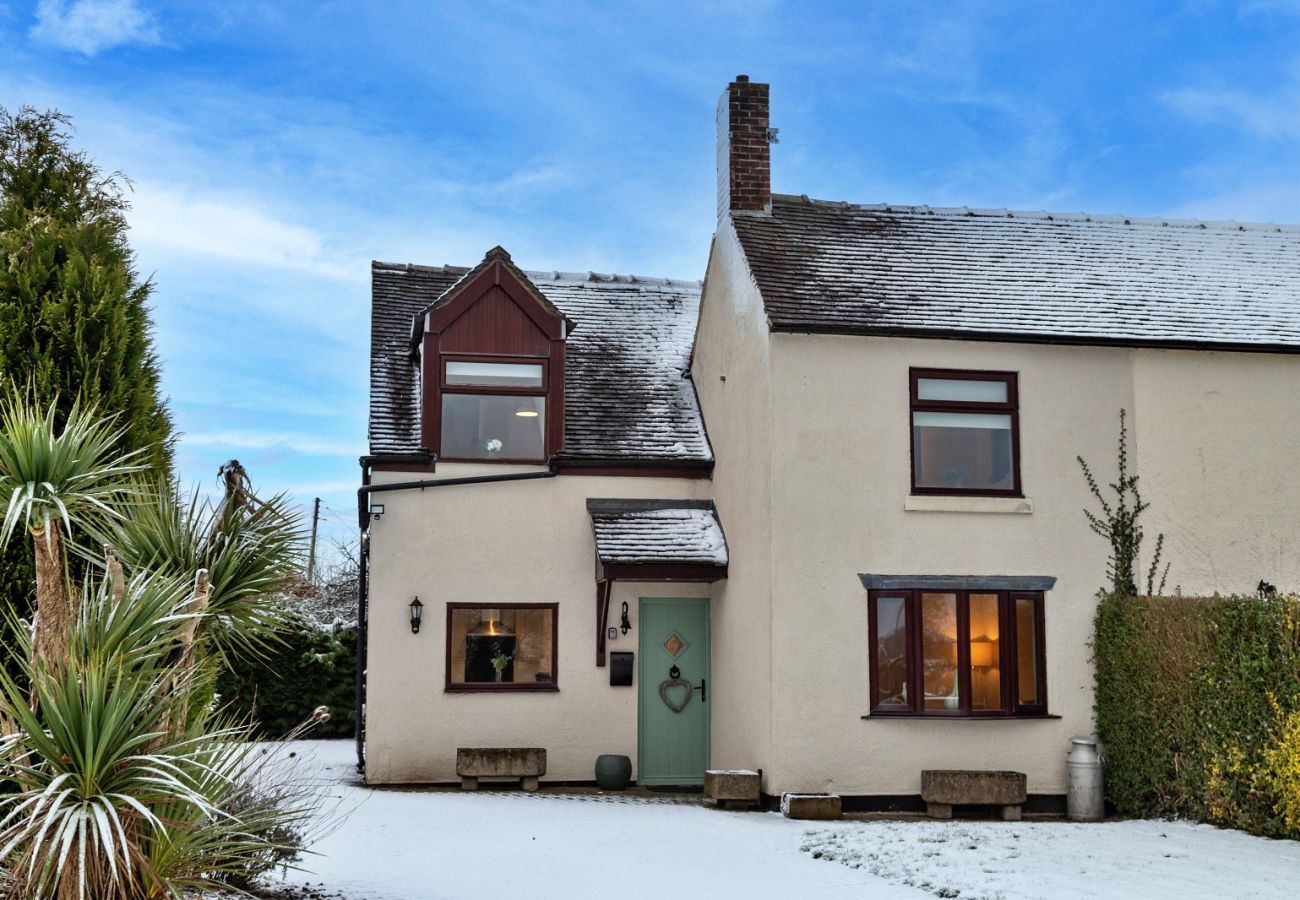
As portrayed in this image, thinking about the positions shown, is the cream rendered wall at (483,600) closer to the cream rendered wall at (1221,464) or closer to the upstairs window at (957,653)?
the upstairs window at (957,653)

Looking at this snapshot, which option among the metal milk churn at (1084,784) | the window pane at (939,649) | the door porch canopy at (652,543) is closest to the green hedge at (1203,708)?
the metal milk churn at (1084,784)

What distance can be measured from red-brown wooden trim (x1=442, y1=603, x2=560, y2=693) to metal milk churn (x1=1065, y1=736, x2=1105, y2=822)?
21.7 feet

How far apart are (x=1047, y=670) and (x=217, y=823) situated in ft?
34.9

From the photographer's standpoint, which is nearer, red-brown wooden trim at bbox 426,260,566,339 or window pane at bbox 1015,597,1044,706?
window pane at bbox 1015,597,1044,706

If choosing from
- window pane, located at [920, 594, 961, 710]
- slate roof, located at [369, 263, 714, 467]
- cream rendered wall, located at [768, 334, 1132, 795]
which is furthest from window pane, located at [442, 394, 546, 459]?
window pane, located at [920, 594, 961, 710]

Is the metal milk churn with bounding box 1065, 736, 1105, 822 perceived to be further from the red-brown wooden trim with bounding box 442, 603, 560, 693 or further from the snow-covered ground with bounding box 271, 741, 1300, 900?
the red-brown wooden trim with bounding box 442, 603, 560, 693

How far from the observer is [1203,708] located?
41.1 feet

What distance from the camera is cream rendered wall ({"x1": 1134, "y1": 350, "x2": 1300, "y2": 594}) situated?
49.5 ft

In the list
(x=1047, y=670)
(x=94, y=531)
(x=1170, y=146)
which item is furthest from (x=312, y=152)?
(x=1170, y=146)

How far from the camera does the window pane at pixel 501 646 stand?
16656mm

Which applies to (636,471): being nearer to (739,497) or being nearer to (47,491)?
(739,497)

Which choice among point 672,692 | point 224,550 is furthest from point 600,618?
point 224,550

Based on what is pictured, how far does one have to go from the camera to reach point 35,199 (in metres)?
8.82

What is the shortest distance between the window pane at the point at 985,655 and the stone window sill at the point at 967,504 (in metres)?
1.05
